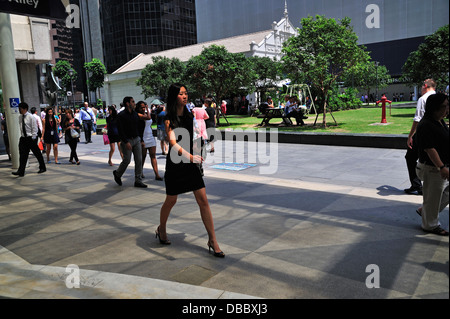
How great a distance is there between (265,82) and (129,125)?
28.2m

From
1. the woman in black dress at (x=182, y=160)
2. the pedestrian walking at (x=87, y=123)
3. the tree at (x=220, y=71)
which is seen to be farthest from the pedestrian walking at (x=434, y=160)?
the tree at (x=220, y=71)

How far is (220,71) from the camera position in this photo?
21.3 metres

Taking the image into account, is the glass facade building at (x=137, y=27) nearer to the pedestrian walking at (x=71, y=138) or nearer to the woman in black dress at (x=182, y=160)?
the pedestrian walking at (x=71, y=138)

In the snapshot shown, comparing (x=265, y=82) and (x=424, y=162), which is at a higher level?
(x=265, y=82)

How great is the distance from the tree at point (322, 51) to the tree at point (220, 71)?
226 inches

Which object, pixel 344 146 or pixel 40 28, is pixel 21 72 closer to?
pixel 40 28

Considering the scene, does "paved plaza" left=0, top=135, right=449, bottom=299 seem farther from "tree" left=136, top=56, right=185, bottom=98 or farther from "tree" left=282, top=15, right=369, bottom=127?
"tree" left=136, top=56, right=185, bottom=98

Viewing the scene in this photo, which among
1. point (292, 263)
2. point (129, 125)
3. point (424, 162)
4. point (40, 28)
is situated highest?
point (40, 28)

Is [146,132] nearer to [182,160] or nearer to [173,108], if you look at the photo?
[173,108]

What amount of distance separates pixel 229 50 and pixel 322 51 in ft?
95.1

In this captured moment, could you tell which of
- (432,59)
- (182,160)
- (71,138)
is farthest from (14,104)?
(432,59)

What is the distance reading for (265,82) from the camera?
34344mm

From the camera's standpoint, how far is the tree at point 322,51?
15.1m
